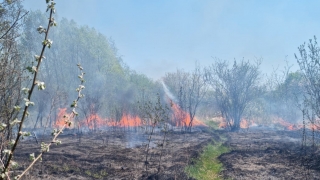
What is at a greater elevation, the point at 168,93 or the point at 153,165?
the point at 168,93

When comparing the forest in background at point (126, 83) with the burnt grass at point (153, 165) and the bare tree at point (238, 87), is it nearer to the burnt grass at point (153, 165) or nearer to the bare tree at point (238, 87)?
the bare tree at point (238, 87)

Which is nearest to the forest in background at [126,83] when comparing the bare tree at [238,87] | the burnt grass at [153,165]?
the bare tree at [238,87]

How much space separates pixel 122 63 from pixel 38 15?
20.1 m

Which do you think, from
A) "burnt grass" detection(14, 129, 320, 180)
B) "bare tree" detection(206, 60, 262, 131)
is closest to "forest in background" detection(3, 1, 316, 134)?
"bare tree" detection(206, 60, 262, 131)

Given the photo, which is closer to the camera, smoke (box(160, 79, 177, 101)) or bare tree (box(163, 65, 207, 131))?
bare tree (box(163, 65, 207, 131))

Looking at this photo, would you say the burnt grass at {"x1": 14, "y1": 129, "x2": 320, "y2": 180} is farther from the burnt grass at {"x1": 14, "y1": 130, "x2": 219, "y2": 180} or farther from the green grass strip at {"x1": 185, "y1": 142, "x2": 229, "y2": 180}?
the green grass strip at {"x1": 185, "y1": 142, "x2": 229, "y2": 180}

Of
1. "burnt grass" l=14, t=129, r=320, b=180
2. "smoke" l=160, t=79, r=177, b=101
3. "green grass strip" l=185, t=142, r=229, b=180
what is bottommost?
"green grass strip" l=185, t=142, r=229, b=180

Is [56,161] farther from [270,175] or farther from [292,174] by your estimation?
[292,174]

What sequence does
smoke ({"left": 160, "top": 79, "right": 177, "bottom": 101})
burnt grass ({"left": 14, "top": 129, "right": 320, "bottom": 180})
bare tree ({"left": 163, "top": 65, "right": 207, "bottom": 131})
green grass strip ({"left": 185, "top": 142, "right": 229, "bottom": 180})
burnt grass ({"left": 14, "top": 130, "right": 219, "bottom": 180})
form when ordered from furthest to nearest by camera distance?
1. smoke ({"left": 160, "top": 79, "right": 177, "bottom": 101})
2. bare tree ({"left": 163, "top": 65, "right": 207, "bottom": 131})
3. green grass strip ({"left": 185, "top": 142, "right": 229, "bottom": 180})
4. burnt grass ({"left": 14, "top": 129, "right": 320, "bottom": 180})
5. burnt grass ({"left": 14, "top": 130, "right": 219, "bottom": 180})

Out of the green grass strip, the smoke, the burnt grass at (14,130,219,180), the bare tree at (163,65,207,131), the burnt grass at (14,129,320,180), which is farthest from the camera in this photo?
the smoke

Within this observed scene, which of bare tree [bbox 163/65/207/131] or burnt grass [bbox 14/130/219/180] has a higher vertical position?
bare tree [bbox 163/65/207/131]

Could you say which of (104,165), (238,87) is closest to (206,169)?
(104,165)

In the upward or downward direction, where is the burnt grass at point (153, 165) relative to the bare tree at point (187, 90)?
downward

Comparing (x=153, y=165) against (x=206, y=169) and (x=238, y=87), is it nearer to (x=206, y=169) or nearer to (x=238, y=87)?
(x=206, y=169)
